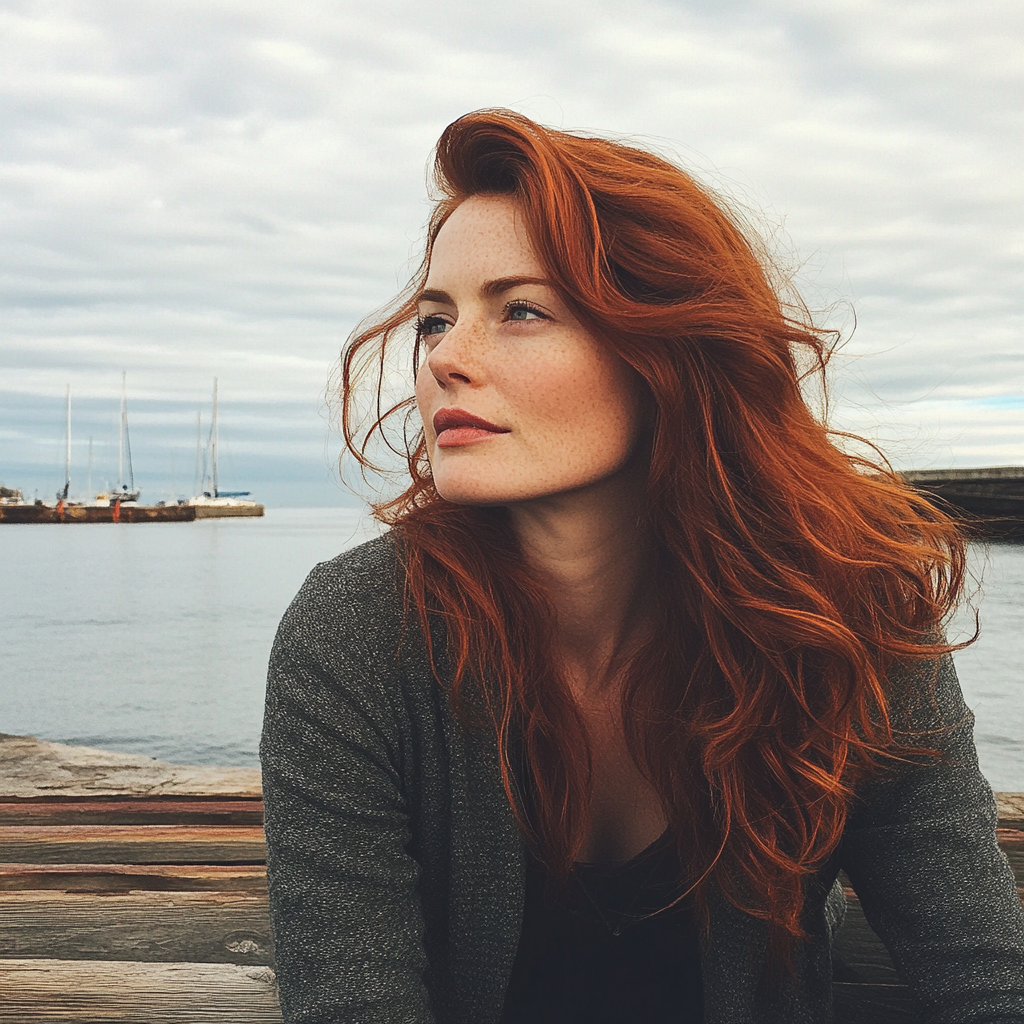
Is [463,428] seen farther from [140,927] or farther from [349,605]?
[140,927]

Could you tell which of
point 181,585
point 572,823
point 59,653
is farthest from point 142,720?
point 181,585

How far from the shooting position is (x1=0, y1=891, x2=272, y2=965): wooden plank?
187 cm

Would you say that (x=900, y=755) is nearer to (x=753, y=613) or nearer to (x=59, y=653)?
(x=753, y=613)

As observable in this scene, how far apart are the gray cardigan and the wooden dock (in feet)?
1.25

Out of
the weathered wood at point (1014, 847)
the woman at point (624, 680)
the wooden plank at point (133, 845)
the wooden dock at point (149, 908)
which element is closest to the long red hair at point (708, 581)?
the woman at point (624, 680)

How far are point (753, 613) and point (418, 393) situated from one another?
627mm

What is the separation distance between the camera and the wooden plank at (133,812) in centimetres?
259

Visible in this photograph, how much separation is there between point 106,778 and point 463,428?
211 centimetres

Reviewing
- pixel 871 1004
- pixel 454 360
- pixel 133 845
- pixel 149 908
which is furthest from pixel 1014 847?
pixel 133 845

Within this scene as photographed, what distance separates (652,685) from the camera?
1576 mm

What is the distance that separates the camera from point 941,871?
4.65ft

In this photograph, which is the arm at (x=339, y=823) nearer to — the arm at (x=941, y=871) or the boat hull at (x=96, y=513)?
the arm at (x=941, y=871)

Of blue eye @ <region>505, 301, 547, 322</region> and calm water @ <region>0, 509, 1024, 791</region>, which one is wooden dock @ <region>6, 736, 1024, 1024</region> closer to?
calm water @ <region>0, 509, 1024, 791</region>

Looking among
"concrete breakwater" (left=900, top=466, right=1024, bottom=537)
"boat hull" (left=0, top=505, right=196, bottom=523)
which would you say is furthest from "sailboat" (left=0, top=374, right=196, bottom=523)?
"concrete breakwater" (left=900, top=466, right=1024, bottom=537)
